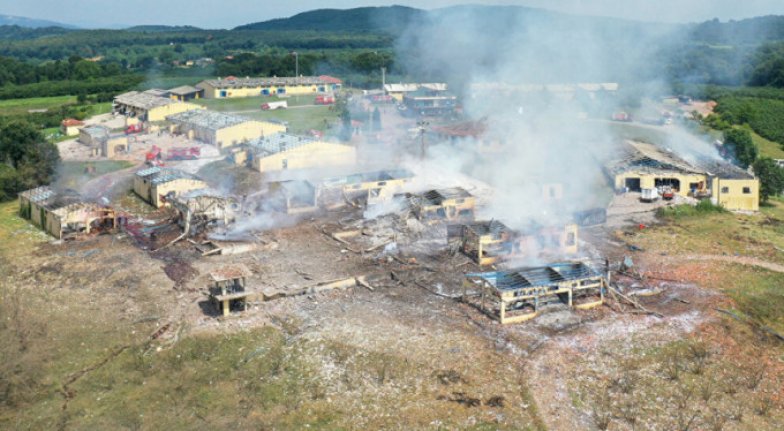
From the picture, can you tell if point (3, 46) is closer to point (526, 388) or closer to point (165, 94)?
point (165, 94)

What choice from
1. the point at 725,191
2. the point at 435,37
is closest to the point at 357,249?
the point at 725,191

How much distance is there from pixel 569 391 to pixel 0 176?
78.9 ft

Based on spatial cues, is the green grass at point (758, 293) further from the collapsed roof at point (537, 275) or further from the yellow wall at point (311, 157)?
the yellow wall at point (311, 157)

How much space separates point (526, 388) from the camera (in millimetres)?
13391

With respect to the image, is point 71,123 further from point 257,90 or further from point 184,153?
point 257,90

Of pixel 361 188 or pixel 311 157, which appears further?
pixel 311 157

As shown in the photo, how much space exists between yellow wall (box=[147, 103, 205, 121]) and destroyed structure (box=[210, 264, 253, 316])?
1191 inches

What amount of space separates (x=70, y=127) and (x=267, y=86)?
17.8 metres

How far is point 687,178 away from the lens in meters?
28.0

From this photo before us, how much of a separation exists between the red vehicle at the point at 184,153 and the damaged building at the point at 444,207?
49.5 feet

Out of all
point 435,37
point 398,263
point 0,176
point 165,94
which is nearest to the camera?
point 398,263

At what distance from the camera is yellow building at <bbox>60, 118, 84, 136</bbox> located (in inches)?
1684

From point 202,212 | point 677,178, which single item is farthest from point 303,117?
point 677,178

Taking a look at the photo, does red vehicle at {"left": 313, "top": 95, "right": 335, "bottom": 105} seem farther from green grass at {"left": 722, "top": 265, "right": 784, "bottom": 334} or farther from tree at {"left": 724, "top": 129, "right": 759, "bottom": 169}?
green grass at {"left": 722, "top": 265, "right": 784, "bottom": 334}
